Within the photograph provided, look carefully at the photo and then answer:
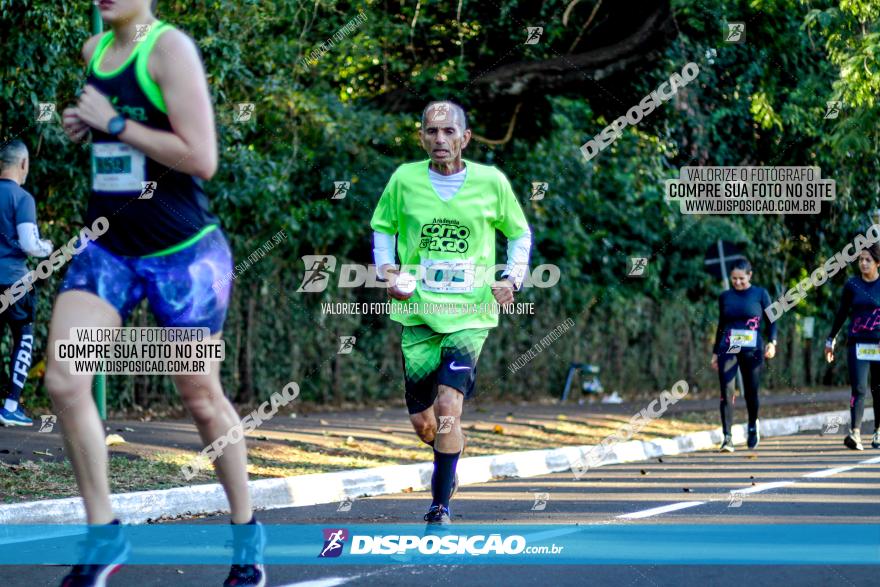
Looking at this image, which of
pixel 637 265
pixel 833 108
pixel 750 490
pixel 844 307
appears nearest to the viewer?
pixel 750 490

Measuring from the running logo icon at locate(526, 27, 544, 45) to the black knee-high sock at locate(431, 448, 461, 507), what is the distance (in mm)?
12670

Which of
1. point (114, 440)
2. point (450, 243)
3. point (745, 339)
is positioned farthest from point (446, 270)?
point (745, 339)

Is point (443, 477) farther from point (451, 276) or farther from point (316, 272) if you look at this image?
point (316, 272)

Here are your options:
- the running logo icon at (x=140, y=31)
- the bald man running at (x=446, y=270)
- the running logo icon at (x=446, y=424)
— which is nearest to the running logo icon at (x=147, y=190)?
the running logo icon at (x=140, y=31)

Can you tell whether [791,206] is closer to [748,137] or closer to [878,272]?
[748,137]

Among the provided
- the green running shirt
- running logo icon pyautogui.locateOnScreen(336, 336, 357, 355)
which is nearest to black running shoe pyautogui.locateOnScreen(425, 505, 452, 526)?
the green running shirt

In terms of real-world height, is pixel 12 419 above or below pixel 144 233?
below

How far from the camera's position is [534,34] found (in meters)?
19.2

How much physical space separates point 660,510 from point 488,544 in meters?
2.02

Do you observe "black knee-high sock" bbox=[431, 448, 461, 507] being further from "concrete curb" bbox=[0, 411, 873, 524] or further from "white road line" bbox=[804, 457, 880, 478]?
"white road line" bbox=[804, 457, 880, 478]

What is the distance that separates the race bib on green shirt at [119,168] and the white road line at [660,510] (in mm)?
4333

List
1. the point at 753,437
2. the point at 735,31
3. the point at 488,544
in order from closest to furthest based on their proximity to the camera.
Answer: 1. the point at 488,544
2. the point at 753,437
3. the point at 735,31

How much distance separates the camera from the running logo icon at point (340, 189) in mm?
17750

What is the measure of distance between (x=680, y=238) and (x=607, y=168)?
3.65 meters
